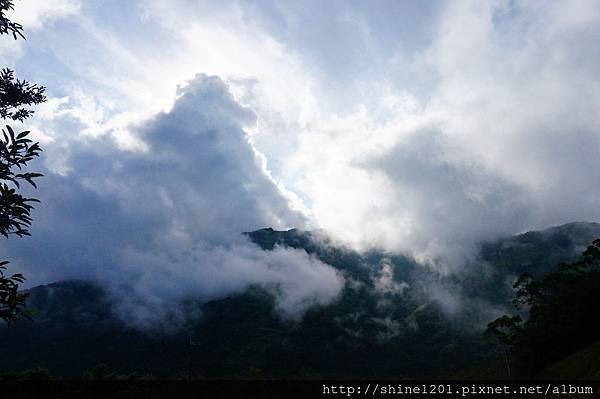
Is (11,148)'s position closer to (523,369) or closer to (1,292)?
(1,292)

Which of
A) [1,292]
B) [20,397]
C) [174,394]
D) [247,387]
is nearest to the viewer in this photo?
[1,292]

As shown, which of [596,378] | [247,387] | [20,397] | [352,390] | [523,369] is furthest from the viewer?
[523,369]

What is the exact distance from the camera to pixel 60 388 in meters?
27.7

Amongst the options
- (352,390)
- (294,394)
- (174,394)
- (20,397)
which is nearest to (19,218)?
(20,397)

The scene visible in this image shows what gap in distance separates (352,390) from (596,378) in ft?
60.5

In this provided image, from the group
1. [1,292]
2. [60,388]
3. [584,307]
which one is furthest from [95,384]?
[584,307]

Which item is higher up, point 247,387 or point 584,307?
point 584,307

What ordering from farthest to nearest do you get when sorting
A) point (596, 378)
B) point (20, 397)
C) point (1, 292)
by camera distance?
point (596, 378) → point (20, 397) → point (1, 292)

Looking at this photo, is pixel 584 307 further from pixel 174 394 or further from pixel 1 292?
pixel 1 292

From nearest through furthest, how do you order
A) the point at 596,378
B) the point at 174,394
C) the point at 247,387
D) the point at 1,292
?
the point at 1,292
the point at 596,378
the point at 174,394
the point at 247,387

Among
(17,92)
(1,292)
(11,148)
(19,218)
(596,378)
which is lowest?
(596,378)

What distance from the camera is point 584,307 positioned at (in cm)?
5525

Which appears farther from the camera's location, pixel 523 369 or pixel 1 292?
pixel 523 369

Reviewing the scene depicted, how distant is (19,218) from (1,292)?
1.98 m
